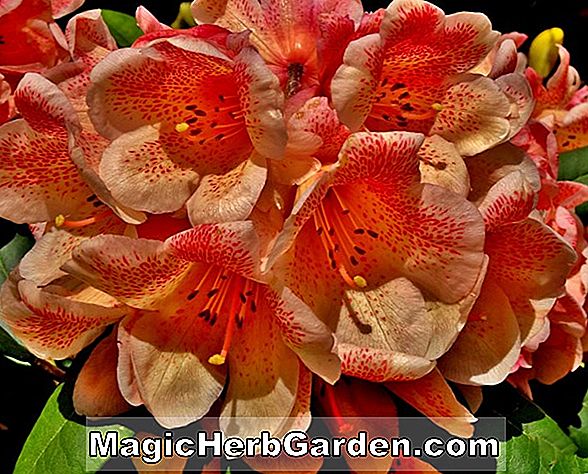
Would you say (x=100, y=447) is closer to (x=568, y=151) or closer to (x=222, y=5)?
(x=222, y=5)

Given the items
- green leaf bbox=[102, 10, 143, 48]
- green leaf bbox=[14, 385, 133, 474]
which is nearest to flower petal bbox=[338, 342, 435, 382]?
green leaf bbox=[14, 385, 133, 474]

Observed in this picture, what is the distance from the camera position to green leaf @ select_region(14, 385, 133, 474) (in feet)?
2.58

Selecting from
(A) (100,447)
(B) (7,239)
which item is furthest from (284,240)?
(B) (7,239)

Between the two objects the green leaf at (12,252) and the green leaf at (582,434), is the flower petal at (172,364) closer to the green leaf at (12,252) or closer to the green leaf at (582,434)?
the green leaf at (12,252)

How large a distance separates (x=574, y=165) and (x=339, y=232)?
0.42m

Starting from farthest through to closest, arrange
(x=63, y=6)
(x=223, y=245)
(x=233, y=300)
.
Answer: (x=63, y=6) < (x=233, y=300) < (x=223, y=245)

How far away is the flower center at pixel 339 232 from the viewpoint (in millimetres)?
708

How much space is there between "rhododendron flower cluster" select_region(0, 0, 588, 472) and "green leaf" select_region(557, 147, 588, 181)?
0.29m

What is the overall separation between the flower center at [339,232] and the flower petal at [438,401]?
0.10m

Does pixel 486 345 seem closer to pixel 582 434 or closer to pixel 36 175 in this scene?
pixel 582 434

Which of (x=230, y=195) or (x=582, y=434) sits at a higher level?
(x=230, y=195)

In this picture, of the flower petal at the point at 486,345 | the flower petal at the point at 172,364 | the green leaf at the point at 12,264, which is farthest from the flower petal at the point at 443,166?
the green leaf at the point at 12,264

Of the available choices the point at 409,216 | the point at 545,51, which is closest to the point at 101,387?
the point at 409,216

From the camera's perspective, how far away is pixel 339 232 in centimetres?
72
